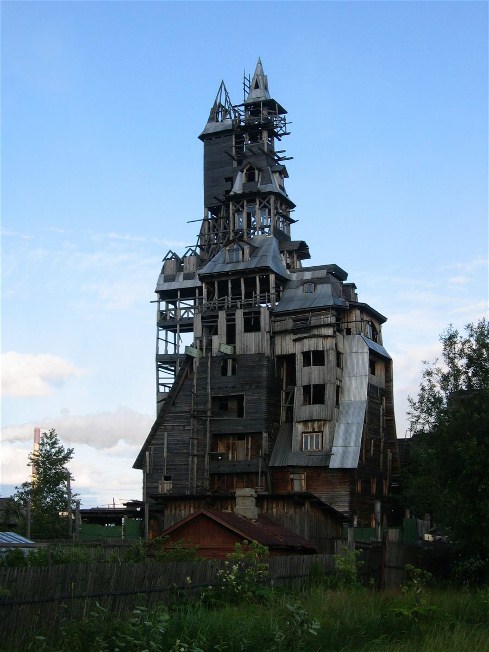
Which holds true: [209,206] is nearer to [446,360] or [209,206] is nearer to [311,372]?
[311,372]

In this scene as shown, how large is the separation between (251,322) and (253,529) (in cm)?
3238

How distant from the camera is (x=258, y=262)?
6862cm

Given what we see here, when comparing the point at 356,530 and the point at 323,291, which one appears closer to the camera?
the point at 356,530

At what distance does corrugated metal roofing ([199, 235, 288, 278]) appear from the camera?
68375mm

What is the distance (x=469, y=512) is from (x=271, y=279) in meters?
31.6

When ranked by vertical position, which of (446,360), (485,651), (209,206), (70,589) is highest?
(209,206)

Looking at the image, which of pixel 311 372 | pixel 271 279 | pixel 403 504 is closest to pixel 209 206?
pixel 271 279

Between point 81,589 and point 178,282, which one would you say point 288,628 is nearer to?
point 81,589

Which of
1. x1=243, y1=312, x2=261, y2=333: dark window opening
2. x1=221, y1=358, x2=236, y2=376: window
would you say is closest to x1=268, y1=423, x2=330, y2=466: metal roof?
x1=221, y1=358, x2=236, y2=376: window

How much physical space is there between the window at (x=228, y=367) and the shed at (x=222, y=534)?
25.0 m

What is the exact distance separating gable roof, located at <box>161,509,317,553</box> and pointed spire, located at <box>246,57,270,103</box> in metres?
48.9

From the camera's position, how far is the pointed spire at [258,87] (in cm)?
8119

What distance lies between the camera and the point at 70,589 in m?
20.5

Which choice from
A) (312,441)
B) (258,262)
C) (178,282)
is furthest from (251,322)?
(178,282)
